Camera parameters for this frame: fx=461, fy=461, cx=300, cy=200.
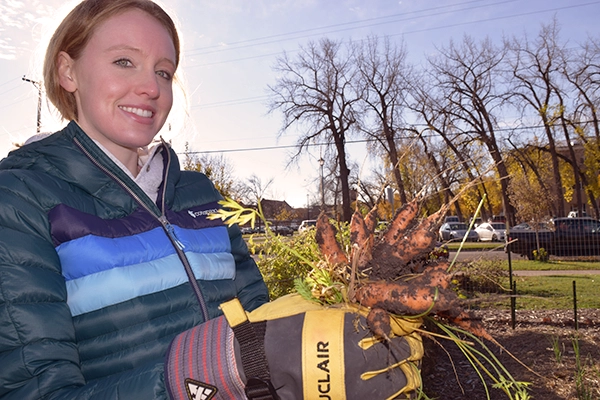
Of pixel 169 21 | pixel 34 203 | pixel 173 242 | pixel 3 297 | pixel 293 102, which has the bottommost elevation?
pixel 3 297

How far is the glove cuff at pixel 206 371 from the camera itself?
4.34 feet

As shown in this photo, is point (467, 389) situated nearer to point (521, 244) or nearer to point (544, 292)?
point (544, 292)

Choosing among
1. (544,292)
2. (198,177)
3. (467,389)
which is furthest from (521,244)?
(198,177)

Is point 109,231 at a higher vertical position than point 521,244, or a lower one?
higher

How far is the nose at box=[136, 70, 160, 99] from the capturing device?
172 cm

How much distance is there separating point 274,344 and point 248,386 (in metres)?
0.14

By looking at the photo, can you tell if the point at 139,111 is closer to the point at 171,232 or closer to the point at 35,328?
the point at 171,232

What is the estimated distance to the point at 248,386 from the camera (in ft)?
4.26

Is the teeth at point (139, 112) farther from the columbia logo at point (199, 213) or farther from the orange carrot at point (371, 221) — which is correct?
the orange carrot at point (371, 221)

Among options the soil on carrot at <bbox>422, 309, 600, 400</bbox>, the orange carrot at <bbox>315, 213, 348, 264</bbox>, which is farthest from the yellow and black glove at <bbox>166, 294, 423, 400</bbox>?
the soil on carrot at <bbox>422, 309, 600, 400</bbox>

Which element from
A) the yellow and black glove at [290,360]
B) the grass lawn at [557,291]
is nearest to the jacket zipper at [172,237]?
the yellow and black glove at [290,360]

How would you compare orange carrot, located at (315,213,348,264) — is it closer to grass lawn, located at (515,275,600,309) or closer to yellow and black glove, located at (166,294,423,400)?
yellow and black glove, located at (166,294,423,400)

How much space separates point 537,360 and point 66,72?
6096mm

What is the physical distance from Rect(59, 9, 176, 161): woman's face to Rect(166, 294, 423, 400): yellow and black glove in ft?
2.68
